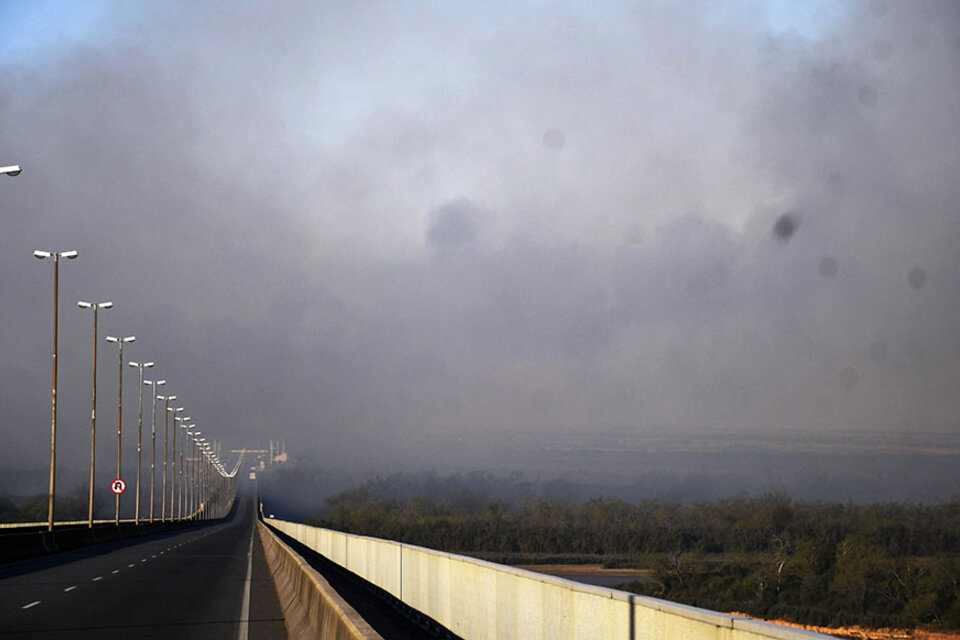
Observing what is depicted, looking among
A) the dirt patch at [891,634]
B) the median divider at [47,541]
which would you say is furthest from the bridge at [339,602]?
the dirt patch at [891,634]

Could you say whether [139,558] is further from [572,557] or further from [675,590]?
[572,557]

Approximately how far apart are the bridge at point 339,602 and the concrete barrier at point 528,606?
0.5 inches

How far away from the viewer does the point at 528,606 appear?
11.5 metres

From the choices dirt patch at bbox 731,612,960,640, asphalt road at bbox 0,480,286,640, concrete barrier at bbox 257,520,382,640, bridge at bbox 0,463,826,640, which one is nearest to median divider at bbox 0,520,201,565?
bridge at bbox 0,463,826,640

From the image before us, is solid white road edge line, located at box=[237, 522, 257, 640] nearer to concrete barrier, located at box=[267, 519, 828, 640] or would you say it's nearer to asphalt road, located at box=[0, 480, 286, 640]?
asphalt road, located at box=[0, 480, 286, 640]

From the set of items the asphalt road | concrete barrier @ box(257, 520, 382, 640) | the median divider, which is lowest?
the median divider

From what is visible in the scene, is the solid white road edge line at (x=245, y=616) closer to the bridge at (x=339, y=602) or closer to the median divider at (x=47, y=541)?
the bridge at (x=339, y=602)

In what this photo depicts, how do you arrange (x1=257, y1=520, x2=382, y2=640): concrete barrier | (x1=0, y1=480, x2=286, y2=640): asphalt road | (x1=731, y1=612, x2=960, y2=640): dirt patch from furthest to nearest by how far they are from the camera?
1. (x1=731, y1=612, x2=960, y2=640): dirt patch
2. (x1=0, y1=480, x2=286, y2=640): asphalt road
3. (x1=257, y1=520, x2=382, y2=640): concrete barrier

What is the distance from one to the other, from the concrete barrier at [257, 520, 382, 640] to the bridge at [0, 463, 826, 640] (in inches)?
1.1

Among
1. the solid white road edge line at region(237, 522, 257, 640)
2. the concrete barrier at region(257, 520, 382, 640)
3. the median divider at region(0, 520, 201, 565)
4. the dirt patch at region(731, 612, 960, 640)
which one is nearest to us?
the concrete barrier at region(257, 520, 382, 640)

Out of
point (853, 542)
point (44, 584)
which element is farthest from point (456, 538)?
point (44, 584)

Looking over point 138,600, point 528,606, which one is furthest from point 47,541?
point 528,606

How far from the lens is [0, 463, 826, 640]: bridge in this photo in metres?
8.95

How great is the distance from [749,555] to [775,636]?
507 ft
